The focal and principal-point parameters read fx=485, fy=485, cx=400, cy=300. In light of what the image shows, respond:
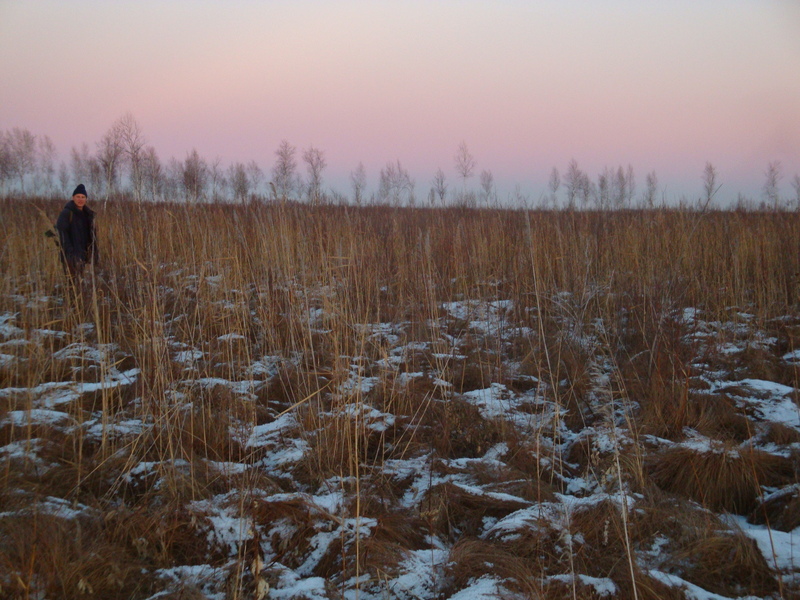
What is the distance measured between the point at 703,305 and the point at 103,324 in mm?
5168

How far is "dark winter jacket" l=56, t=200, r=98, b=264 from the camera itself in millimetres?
4848

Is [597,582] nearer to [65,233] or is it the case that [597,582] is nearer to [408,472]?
[408,472]

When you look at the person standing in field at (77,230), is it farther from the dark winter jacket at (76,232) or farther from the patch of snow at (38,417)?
the patch of snow at (38,417)

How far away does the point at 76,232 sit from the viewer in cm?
501

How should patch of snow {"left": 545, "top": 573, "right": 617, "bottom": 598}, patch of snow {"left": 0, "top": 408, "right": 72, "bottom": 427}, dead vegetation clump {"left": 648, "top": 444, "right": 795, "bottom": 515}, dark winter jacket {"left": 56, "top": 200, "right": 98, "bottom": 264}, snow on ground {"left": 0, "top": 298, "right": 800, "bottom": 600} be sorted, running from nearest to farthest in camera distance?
patch of snow {"left": 545, "top": 573, "right": 617, "bottom": 598}, snow on ground {"left": 0, "top": 298, "right": 800, "bottom": 600}, dead vegetation clump {"left": 648, "top": 444, "right": 795, "bottom": 515}, patch of snow {"left": 0, "top": 408, "right": 72, "bottom": 427}, dark winter jacket {"left": 56, "top": 200, "right": 98, "bottom": 264}

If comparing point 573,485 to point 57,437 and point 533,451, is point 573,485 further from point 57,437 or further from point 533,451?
point 57,437

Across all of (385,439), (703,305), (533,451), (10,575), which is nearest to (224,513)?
(10,575)

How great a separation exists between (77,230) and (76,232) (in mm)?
25

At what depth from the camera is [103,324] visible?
12.3 feet

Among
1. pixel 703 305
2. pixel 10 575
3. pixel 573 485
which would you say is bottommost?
pixel 573 485

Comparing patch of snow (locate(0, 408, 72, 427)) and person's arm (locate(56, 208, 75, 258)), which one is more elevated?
person's arm (locate(56, 208, 75, 258))

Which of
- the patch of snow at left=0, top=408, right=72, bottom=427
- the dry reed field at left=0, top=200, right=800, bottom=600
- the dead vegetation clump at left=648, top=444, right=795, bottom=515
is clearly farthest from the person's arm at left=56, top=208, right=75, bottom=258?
the dead vegetation clump at left=648, top=444, right=795, bottom=515

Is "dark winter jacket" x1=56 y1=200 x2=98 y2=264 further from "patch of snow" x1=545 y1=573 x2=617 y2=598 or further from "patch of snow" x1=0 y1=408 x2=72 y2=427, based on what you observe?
"patch of snow" x1=545 y1=573 x2=617 y2=598

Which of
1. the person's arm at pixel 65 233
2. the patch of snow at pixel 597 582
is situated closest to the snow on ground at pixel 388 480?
the patch of snow at pixel 597 582
